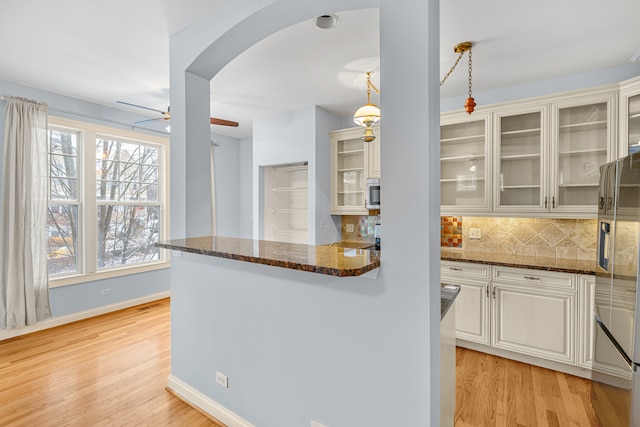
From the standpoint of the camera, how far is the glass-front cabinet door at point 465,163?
325cm

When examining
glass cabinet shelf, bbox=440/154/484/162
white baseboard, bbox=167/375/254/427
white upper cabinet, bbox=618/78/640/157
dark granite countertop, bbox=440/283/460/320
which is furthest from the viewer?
glass cabinet shelf, bbox=440/154/484/162

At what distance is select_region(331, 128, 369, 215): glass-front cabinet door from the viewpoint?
4.16m

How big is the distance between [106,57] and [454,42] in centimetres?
289

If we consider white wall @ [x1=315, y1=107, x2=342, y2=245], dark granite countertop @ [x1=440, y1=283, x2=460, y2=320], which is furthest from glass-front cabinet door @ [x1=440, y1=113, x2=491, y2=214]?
dark granite countertop @ [x1=440, y1=283, x2=460, y2=320]

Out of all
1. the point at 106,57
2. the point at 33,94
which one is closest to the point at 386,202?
the point at 106,57

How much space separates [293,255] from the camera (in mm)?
1563

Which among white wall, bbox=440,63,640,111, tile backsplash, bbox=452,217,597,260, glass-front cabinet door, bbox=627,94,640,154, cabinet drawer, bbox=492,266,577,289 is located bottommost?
cabinet drawer, bbox=492,266,577,289

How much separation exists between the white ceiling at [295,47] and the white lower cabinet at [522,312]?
1.84 metres

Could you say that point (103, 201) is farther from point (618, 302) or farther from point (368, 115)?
point (618, 302)

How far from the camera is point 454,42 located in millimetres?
2453

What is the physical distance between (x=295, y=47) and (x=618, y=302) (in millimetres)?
2708

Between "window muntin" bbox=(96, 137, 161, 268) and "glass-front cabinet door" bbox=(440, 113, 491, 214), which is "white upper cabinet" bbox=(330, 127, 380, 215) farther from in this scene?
"window muntin" bbox=(96, 137, 161, 268)

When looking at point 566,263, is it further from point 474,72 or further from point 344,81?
point 344,81

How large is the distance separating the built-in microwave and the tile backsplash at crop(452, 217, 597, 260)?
102 cm
